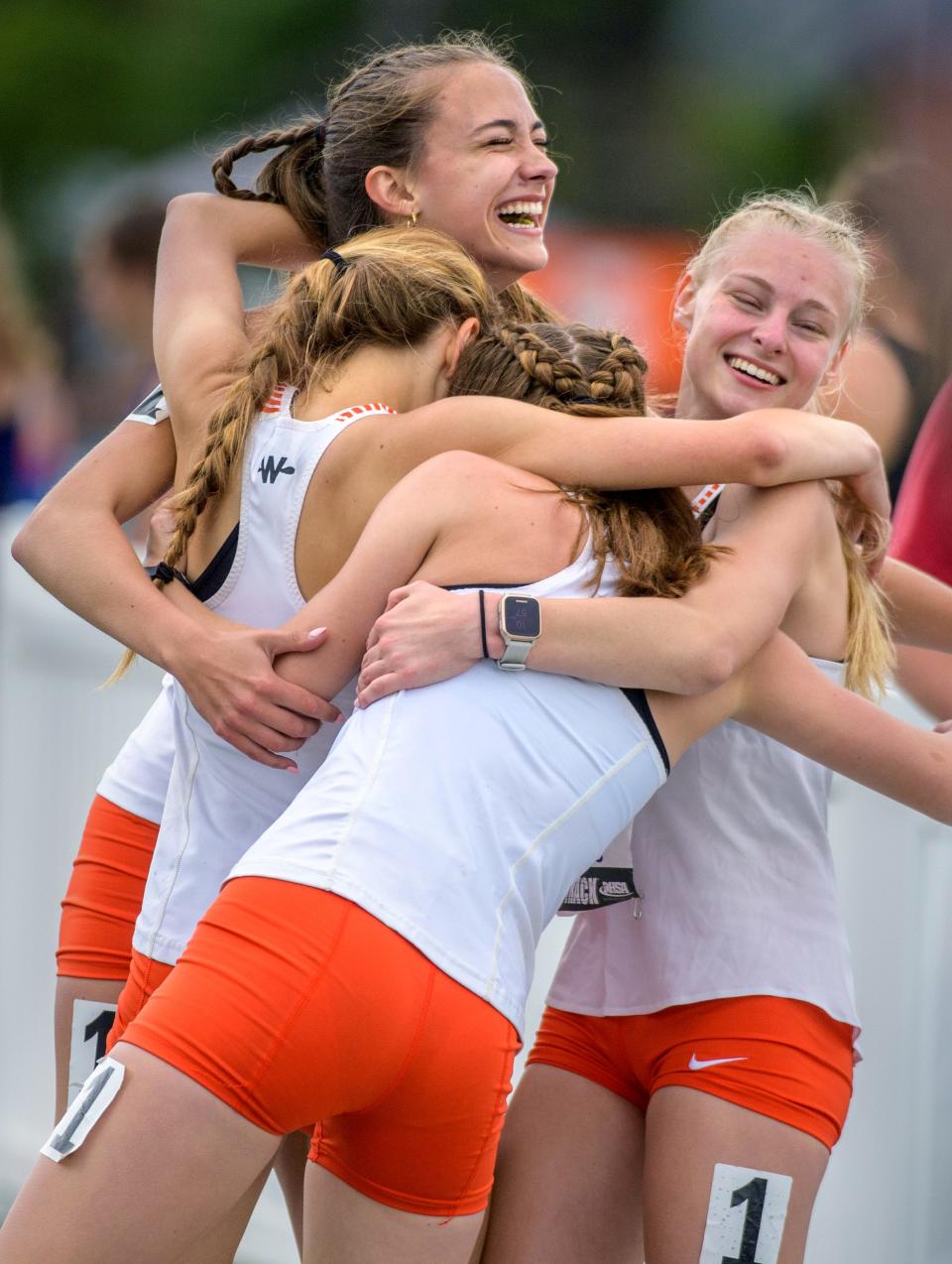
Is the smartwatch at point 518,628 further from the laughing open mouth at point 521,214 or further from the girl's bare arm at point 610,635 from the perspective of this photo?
the laughing open mouth at point 521,214

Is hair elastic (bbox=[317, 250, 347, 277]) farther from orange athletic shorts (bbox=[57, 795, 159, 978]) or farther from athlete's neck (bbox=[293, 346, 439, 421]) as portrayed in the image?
orange athletic shorts (bbox=[57, 795, 159, 978])

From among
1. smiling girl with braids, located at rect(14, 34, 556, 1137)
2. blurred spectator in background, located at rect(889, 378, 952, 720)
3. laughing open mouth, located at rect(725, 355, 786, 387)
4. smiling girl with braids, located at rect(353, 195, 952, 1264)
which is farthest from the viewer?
blurred spectator in background, located at rect(889, 378, 952, 720)

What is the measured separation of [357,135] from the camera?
2.26 metres

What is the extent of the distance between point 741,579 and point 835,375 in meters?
0.68

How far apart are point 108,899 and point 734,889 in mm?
1031

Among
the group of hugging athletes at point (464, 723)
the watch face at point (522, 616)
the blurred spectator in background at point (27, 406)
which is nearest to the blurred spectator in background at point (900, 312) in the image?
the group of hugging athletes at point (464, 723)

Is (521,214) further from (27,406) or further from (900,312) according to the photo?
(27,406)

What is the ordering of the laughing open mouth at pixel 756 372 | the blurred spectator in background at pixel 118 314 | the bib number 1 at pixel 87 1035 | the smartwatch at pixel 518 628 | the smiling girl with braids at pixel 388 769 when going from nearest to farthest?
the smiling girl with braids at pixel 388 769, the smartwatch at pixel 518 628, the laughing open mouth at pixel 756 372, the bib number 1 at pixel 87 1035, the blurred spectator in background at pixel 118 314

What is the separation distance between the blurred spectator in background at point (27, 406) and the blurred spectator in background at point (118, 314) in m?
0.19

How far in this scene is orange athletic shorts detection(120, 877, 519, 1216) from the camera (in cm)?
143

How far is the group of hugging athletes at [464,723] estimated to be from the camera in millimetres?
1483

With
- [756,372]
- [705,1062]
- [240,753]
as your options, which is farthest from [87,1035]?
[756,372]

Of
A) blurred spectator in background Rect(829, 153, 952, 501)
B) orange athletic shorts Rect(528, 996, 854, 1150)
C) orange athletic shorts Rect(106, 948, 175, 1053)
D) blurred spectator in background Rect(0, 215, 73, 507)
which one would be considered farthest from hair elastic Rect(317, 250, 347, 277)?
blurred spectator in background Rect(0, 215, 73, 507)

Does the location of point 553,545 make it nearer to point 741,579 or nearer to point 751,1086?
point 741,579
